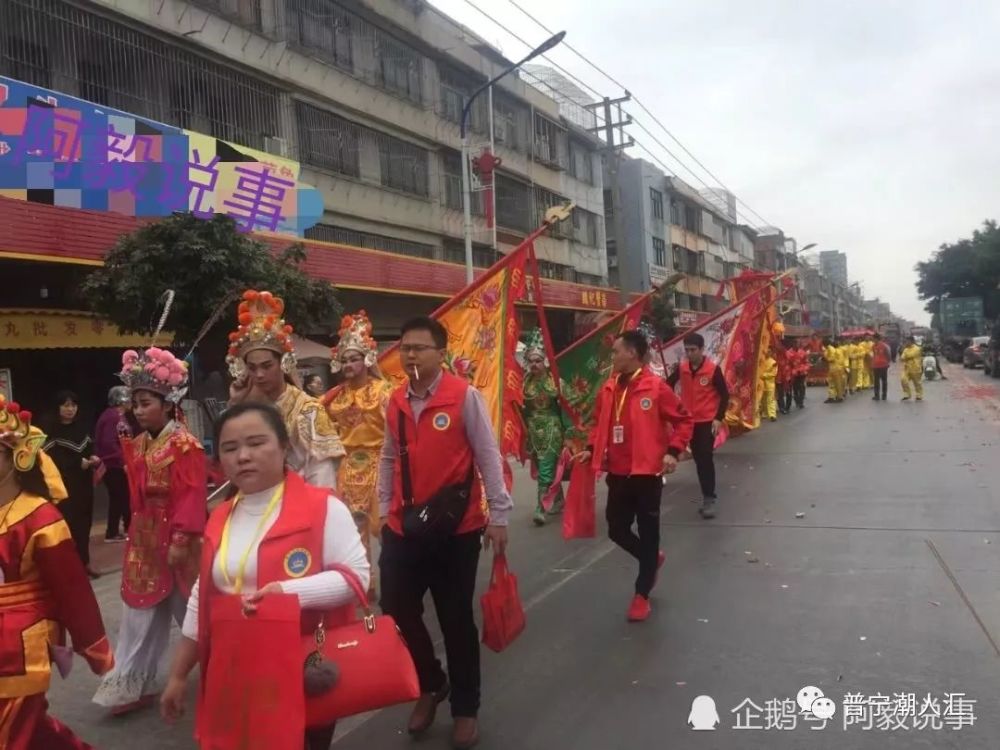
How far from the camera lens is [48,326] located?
457 inches

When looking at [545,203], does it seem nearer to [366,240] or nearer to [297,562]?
[366,240]

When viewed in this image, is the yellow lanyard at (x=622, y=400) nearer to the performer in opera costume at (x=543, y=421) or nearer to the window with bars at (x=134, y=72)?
the performer in opera costume at (x=543, y=421)

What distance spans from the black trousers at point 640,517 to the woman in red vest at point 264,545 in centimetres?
301

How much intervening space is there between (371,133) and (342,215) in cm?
310

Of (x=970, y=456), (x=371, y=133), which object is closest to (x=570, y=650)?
(x=970, y=456)

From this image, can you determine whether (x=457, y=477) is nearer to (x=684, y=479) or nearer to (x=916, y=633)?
(x=916, y=633)

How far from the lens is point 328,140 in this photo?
21.0 meters

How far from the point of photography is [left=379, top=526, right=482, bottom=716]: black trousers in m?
3.67

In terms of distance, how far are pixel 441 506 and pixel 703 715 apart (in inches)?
59.3

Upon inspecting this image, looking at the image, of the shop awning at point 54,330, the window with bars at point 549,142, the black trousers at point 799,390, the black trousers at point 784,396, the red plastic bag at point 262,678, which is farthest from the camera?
the window with bars at point 549,142

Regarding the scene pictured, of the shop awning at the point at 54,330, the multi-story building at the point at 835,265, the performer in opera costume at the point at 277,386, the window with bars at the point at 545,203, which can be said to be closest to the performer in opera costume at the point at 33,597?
the performer in opera costume at the point at 277,386

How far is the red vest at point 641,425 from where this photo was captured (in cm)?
532

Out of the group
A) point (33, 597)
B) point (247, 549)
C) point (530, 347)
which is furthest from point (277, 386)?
point (530, 347)

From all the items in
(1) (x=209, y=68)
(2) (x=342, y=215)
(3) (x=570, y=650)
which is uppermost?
(1) (x=209, y=68)
